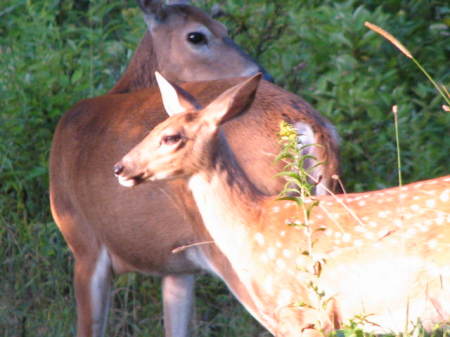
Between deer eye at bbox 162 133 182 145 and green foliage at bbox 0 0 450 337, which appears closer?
deer eye at bbox 162 133 182 145

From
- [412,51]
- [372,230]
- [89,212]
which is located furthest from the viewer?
[412,51]

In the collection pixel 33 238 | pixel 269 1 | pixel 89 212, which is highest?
pixel 269 1

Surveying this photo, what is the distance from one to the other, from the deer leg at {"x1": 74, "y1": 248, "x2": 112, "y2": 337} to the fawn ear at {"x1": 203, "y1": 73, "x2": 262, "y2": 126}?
1.67 meters

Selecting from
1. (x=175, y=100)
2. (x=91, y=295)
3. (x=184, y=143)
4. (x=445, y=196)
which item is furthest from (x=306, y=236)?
(x=91, y=295)

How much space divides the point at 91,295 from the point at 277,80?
209 centimetres

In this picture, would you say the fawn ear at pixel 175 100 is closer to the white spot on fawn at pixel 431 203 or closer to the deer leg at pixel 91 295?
the white spot on fawn at pixel 431 203

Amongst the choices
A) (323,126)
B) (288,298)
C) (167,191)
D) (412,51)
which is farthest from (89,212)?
(412,51)

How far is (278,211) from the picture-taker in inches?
191

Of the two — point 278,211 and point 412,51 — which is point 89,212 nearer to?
point 278,211

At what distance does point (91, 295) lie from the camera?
6.21 metres

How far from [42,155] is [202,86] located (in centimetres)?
153

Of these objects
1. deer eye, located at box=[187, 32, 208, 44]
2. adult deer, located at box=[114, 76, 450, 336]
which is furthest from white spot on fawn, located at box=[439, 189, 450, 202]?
deer eye, located at box=[187, 32, 208, 44]

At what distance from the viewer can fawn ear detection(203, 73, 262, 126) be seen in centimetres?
481

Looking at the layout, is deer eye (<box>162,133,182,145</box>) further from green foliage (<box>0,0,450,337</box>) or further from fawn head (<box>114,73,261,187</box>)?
green foliage (<box>0,0,450,337</box>)
